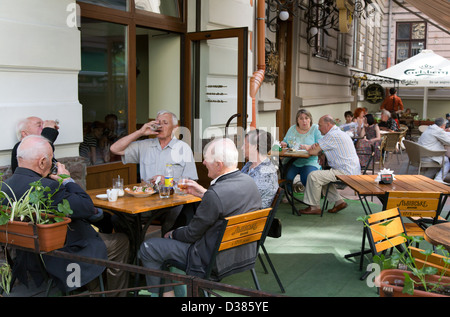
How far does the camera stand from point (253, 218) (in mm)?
3598

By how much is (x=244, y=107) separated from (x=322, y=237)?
1.96m

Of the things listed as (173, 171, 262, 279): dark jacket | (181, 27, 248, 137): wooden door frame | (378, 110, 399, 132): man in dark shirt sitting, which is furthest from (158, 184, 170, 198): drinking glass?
(378, 110, 399, 132): man in dark shirt sitting

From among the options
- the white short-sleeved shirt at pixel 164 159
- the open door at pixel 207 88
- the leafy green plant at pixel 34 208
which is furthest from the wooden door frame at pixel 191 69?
the leafy green plant at pixel 34 208

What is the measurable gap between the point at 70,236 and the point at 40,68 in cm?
196

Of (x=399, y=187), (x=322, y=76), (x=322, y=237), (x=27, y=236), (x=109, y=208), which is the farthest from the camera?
(x=322, y=76)

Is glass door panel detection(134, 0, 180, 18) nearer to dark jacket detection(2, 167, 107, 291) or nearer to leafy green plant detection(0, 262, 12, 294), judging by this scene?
dark jacket detection(2, 167, 107, 291)

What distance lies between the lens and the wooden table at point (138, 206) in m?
4.08

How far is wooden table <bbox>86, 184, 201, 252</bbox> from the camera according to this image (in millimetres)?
4078

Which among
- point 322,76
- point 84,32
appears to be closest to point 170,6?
point 84,32

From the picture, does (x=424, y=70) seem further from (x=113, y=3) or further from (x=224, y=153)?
(x=224, y=153)

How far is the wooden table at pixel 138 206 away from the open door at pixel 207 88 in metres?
2.85

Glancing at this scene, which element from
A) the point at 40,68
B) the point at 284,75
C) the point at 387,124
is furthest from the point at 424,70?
the point at 40,68

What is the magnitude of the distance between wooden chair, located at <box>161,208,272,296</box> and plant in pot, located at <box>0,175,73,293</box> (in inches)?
34.4

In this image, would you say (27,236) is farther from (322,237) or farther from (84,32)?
(322,237)
